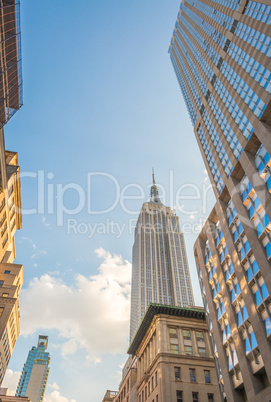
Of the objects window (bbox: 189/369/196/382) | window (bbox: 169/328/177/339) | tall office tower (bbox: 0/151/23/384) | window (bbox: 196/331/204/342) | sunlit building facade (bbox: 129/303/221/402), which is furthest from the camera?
tall office tower (bbox: 0/151/23/384)

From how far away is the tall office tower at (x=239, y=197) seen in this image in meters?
36.1

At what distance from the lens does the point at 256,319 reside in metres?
35.5

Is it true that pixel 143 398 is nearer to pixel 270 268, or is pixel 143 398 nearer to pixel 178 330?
pixel 178 330

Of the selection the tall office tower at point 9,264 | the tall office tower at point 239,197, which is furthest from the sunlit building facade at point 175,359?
the tall office tower at point 9,264

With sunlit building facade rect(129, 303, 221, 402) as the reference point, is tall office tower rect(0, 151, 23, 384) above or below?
above

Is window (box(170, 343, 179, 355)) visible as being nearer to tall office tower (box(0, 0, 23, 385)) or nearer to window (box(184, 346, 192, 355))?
window (box(184, 346, 192, 355))

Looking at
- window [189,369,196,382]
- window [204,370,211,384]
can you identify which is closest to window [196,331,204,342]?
window [204,370,211,384]

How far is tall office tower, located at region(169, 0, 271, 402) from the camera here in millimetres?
36062

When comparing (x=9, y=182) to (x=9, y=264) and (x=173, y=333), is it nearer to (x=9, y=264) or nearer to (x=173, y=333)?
(x=9, y=264)

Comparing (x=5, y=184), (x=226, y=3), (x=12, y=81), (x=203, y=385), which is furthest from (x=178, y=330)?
(x=226, y=3)

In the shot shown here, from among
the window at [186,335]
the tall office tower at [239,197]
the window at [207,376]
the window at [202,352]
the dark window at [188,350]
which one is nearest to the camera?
the tall office tower at [239,197]

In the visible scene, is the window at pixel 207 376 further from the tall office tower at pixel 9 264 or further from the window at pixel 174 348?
the tall office tower at pixel 9 264

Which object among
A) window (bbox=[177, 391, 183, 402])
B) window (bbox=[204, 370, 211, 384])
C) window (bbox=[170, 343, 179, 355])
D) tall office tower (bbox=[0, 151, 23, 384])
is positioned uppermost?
tall office tower (bbox=[0, 151, 23, 384])

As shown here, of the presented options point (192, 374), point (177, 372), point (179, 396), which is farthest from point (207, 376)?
point (179, 396)
